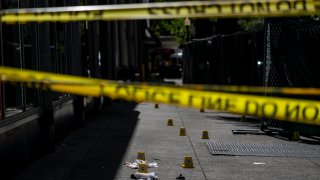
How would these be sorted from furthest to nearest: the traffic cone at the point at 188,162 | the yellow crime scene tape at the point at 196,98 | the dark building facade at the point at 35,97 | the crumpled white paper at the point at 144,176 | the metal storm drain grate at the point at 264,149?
the metal storm drain grate at the point at 264,149 → the traffic cone at the point at 188,162 → the dark building facade at the point at 35,97 → the crumpled white paper at the point at 144,176 → the yellow crime scene tape at the point at 196,98

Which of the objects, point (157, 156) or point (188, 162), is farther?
point (157, 156)

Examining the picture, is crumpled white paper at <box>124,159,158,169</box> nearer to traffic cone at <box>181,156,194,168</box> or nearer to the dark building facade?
traffic cone at <box>181,156,194,168</box>

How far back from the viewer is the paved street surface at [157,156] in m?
7.60

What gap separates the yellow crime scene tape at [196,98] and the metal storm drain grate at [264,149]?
526 cm

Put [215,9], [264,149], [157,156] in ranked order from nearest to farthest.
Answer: [215,9]
[157,156]
[264,149]

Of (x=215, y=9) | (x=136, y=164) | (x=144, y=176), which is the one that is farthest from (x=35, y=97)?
(x=215, y=9)

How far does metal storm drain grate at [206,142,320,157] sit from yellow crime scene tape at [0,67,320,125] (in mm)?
5263

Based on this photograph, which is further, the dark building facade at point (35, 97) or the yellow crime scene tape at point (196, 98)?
the dark building facade at point (35, 97)

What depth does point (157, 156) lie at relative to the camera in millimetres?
8969

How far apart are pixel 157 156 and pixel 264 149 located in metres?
2.03

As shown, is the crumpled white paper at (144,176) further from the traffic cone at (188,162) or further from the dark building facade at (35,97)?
the dark building facade at (35,97)

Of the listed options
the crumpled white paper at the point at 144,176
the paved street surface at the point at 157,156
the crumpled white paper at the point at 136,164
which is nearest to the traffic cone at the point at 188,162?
the paved street surface at the point at 157,156

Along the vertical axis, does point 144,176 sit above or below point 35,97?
below

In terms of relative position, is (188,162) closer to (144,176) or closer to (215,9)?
(144,176)
